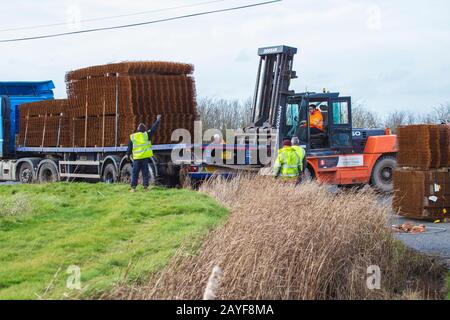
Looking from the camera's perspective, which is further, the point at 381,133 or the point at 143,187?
the point at 381,133

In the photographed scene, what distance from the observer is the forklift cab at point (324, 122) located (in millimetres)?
20625

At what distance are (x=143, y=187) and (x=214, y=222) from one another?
5.91 metres

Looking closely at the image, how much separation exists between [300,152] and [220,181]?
1.91m

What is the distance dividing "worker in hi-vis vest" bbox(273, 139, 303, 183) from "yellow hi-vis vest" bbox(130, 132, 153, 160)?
3257mm

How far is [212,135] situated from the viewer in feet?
67.5

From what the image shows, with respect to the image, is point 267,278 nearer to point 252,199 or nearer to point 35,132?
point 252,199

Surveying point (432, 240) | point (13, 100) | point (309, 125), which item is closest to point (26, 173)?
point (13, 100)

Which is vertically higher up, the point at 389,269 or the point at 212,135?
the point at 212,135

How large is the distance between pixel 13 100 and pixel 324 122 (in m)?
11.6

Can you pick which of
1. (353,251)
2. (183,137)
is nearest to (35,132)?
(183,137)
